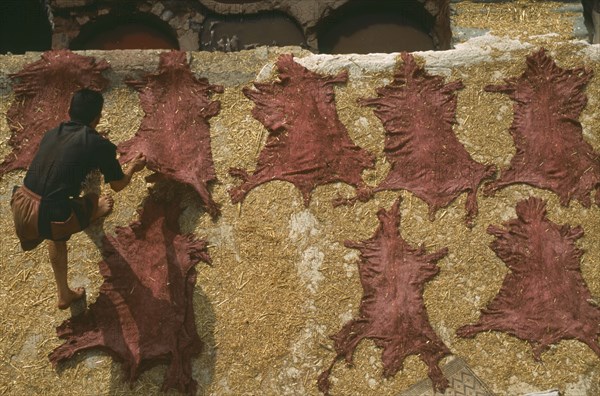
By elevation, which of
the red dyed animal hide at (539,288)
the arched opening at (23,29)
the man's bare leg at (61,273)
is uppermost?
the arched opening at (23,29)

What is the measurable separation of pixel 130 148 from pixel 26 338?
147 cm

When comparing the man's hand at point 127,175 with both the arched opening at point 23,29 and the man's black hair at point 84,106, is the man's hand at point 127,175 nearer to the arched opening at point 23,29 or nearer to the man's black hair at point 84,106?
the man's black hair at point 84,106

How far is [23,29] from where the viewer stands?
650 cm

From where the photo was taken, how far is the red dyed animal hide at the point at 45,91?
4418mm

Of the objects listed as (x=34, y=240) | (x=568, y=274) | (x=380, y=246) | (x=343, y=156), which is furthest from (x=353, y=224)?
(x=34, y=240)

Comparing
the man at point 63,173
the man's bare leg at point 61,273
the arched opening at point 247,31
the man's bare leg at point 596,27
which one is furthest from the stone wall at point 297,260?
the arched opening at point 247,31

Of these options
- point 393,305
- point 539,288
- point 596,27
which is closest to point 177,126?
point 393,305

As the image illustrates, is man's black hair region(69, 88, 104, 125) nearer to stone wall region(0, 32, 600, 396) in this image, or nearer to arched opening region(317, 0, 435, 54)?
stone wall region(0, 32, 600, 396)

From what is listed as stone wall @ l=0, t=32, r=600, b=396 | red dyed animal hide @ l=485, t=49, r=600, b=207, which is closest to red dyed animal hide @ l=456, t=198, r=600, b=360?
stone wall @ l=0, t=32, r=600, b=396

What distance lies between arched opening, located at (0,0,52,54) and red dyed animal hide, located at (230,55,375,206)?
3.21 m

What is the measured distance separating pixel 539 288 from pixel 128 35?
15.1ft

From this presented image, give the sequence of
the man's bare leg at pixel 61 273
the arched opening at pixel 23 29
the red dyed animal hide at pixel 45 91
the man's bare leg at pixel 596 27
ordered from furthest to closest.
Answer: the arched opening at pixel 23 29, the man's bare leg at pixel 596 27, the red dyed animal hide at pixel 45 91, the man's bare leg at pixel 61 273

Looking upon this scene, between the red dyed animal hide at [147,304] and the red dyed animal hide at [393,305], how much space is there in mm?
957

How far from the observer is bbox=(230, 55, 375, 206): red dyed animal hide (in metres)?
4.36
